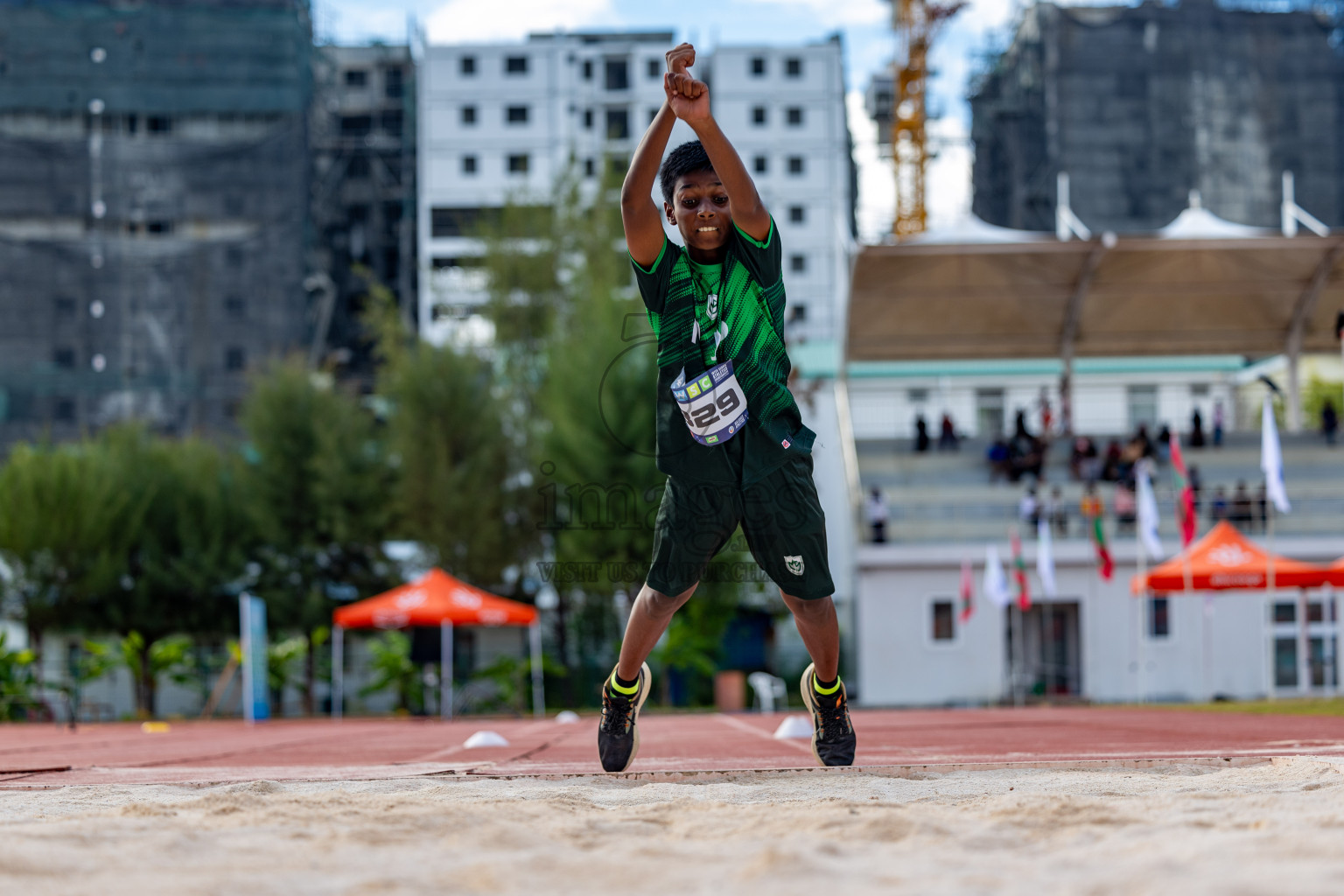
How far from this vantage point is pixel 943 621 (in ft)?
88.0

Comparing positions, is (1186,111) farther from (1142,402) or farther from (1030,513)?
(1030,513)

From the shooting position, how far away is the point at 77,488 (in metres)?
26.1

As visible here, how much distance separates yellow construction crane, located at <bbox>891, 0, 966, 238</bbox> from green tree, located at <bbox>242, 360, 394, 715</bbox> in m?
47.2

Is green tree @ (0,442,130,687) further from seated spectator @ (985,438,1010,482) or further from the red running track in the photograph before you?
the red running track

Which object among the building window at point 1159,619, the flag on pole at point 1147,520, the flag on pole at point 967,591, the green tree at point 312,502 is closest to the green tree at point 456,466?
the green tree at point 312,502

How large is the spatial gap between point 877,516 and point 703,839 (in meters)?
24.6

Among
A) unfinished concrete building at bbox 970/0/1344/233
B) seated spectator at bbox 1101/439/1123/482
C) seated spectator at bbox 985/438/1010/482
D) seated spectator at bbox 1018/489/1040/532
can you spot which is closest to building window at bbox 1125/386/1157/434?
unfinished concrete building at bbox 970/0/1344/233

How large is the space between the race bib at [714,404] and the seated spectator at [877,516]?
75.7 ft

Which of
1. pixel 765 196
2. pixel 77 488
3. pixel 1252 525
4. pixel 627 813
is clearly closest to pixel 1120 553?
pixel 1252 525

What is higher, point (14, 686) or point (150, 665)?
point (14, 686)

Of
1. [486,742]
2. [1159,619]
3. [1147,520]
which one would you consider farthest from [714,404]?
[1159,619]

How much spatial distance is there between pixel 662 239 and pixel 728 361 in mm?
395

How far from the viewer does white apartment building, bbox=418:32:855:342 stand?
66000 millimetres

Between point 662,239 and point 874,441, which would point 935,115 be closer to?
point 874,441
